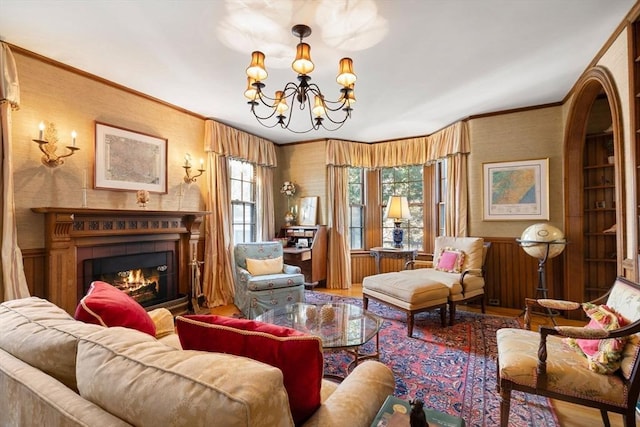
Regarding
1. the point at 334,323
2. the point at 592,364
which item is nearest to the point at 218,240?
the point at 334,323

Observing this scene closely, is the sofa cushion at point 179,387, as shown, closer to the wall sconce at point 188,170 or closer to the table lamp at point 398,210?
the wall sconce at point 188,170

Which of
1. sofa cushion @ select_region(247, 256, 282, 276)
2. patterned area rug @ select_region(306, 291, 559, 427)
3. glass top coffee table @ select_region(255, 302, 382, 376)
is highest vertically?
sofa cushion @ select_region(247, 256, 282, 276)

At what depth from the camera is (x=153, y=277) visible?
3.53 m

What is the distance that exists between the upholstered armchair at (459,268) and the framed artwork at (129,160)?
344cm

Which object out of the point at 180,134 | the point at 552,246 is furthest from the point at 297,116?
the point at 552,246

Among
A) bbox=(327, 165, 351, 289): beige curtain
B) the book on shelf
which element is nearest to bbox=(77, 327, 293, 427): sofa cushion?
the book on shelf

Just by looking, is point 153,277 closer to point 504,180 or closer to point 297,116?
point 297,116

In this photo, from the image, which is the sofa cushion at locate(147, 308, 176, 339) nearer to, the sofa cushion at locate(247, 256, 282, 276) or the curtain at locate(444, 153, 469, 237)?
the sofa cushion at locate(247, 256, 282, 276)

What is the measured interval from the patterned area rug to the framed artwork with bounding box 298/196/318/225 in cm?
221

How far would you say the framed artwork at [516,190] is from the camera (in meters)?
3.77

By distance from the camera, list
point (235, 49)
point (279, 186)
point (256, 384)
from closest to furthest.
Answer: point (256, 384) < point (235, 49) < point (279, 186)

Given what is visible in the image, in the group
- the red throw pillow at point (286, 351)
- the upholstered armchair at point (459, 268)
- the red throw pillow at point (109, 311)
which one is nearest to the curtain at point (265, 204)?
the upholstered armchair at point (459, 268)

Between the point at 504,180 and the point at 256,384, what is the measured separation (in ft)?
14.0

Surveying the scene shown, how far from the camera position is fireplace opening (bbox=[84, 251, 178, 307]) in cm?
297
